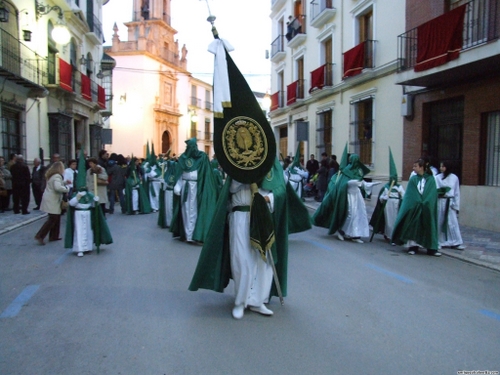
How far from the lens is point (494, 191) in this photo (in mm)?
11102

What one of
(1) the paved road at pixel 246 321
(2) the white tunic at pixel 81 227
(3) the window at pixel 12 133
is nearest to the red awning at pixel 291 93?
(3) the window at pixel 12 133

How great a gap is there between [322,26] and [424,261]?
52.4 ft

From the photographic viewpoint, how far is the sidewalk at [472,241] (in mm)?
7973

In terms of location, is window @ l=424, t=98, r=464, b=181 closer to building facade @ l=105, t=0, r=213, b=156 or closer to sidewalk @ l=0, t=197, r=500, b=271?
sidewalk @ l=0, t=197, r=500, b=271

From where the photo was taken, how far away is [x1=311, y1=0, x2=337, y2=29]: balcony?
19.9m

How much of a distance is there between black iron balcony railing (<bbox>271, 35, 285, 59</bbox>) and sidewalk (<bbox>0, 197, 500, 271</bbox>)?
709 inches

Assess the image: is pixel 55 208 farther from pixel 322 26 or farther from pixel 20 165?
pixel 322 26

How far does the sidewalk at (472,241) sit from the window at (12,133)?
10.1ft

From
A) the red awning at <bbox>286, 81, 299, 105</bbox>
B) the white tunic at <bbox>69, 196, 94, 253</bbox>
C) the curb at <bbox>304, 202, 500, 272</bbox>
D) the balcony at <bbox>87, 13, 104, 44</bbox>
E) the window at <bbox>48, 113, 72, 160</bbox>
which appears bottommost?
the curb at <bbox>304, 202, 500, 272</bbox>

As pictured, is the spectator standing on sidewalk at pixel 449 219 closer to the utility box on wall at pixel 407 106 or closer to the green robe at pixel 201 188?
the green robe at pixel 201 188

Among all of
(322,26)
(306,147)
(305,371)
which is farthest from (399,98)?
(305,371)

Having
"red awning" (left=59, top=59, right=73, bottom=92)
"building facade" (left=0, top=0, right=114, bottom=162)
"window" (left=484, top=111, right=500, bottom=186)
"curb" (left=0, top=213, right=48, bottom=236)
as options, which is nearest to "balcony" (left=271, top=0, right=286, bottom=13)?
"building facade" (left=0, top=0, right=114, bottom=162)

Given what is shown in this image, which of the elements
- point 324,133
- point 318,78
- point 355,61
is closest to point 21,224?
point 355,61

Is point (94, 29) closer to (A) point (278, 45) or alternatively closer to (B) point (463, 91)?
(A) point (278, 45)
